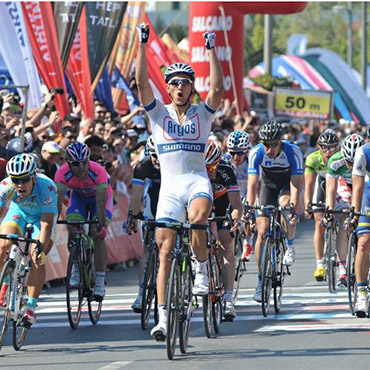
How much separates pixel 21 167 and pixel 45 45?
31.6 feet

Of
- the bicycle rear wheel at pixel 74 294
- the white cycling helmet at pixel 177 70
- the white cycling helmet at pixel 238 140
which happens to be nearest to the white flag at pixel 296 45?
the white cycling helmet at pixel 238 140

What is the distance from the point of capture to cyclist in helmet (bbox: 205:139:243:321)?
12562mm

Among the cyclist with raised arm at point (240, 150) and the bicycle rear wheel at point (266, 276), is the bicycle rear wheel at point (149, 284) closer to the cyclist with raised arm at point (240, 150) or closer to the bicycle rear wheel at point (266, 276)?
the bicycle rear wheel at point (266, 276)

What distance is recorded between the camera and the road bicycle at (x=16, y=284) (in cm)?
1082

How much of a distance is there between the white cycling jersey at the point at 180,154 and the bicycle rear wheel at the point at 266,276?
2775mm

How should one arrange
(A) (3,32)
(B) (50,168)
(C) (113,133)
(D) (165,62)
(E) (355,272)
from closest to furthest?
(E) (355,272) → (B) (50,168) → (A) (3,32) → (C) (113,133) → (D) (165,62)

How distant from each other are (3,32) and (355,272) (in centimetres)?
838

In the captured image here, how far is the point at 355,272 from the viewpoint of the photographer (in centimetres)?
1252

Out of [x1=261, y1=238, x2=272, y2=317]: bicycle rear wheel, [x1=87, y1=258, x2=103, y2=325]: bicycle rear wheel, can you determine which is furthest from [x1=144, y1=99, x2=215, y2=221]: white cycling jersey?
[x1=261, y1=238, x2=272, y2=317]: bicycle rear wheel

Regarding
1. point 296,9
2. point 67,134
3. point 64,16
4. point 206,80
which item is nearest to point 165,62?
point 206,80

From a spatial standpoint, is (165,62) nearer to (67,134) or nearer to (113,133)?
(113,133)

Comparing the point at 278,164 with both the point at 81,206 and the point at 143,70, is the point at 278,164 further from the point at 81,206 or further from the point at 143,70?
the point at 143,70

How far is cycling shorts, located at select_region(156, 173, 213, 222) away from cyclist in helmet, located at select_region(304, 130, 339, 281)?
17.5 ft

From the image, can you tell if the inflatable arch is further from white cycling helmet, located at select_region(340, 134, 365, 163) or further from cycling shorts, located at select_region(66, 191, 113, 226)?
cycling shorts, located at select_region(66, 191, 113, 226)
